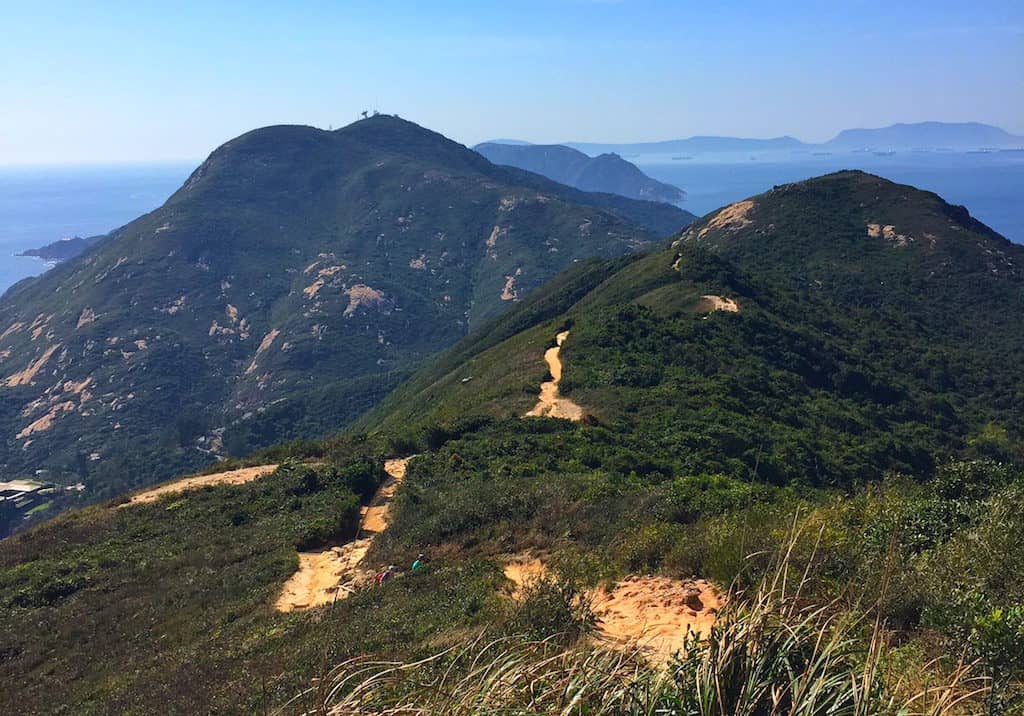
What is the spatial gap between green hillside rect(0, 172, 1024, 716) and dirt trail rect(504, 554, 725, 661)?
0.12 metres

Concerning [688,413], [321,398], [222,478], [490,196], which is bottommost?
[321,398]

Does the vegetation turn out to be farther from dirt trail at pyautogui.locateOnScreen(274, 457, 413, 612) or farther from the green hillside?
dirt trail at pyautogui.locateOnScreen(274, 457, 413, 612)

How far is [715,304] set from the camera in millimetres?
47594

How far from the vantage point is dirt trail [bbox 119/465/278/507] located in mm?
27312

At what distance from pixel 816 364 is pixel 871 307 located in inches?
983

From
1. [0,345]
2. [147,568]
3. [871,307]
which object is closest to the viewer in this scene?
[147,568]

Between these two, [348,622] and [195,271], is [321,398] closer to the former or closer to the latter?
[195,271]

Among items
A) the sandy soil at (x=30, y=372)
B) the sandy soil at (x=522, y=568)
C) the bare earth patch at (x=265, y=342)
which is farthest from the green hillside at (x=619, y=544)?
the sandy soil at (x=30, y=372)

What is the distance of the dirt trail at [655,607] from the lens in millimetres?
8562

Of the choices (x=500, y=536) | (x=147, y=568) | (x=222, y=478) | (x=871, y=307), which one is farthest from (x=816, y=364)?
(x=147, y=568)

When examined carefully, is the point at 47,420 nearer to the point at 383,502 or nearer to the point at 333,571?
the point at 383,502

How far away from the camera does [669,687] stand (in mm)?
4379

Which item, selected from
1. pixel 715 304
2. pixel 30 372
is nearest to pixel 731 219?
pixel 715 304

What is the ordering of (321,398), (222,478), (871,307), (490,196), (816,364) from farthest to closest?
(490,196)
(321,398)
(871,307)
(816,364)
(222,478)
